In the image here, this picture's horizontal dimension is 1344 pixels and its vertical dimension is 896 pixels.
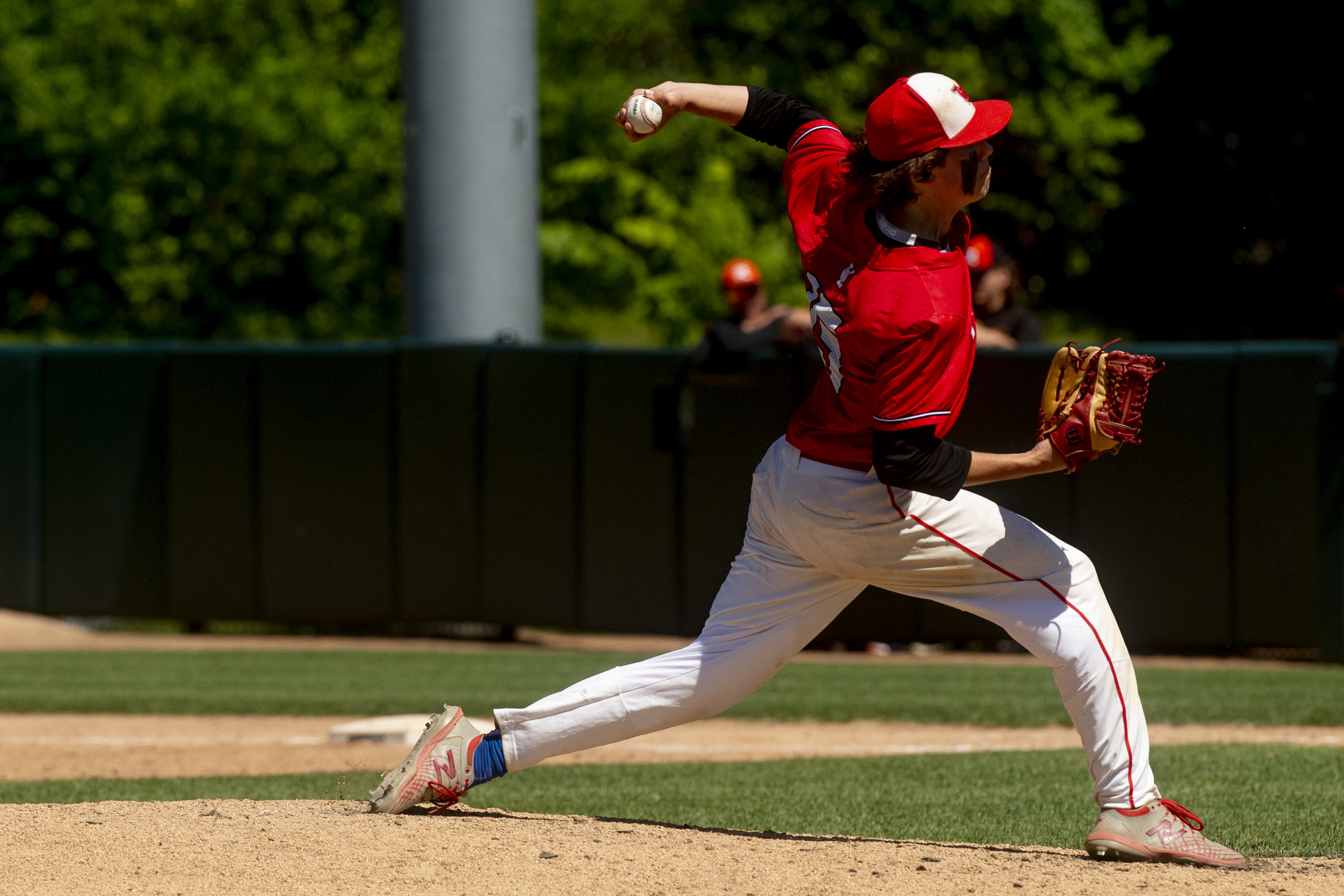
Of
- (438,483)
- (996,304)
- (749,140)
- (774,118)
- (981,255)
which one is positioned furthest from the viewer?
(749,140)

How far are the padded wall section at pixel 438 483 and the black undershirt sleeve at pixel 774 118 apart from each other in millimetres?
6657

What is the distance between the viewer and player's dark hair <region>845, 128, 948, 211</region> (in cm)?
379

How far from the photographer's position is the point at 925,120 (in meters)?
3.76

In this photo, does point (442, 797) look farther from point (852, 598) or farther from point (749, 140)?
point (749, 140)

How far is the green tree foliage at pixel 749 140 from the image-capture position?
741 inches

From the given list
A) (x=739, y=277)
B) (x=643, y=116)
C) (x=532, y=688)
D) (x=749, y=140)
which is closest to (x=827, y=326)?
(x=643, y=116)

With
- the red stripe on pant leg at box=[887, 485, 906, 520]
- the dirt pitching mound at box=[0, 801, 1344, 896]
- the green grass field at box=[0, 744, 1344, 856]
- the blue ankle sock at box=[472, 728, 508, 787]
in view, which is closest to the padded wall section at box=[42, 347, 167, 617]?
the green grass field at box=[0, 744, 1344, 856]

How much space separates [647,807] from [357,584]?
5966 mm

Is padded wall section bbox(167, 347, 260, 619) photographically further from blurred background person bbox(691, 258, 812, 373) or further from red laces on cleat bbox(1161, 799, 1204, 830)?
red laces on cleat bbox(1161, 799, 1204, 830)

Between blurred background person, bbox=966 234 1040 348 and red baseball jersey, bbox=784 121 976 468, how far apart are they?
5.65 meters

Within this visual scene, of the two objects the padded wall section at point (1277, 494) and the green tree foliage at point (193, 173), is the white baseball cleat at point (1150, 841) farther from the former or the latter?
the green tree foliage at point (193, 173)

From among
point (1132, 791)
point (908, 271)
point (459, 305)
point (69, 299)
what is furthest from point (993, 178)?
point (69, 299)

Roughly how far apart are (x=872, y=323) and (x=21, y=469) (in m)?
9.24

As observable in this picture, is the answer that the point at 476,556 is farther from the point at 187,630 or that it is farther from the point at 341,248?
the point at 341,248
